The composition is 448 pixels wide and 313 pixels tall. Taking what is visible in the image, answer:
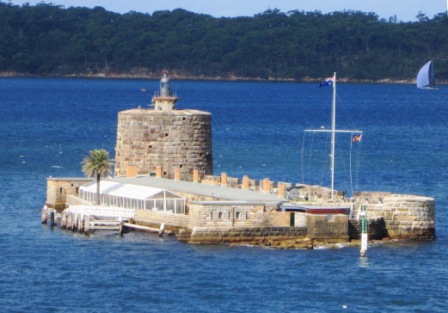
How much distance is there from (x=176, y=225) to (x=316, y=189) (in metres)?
5.44

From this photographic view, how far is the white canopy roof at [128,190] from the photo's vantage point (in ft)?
187

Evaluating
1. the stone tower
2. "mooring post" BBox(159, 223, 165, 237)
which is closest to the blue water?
"mooring post" BBox(159, 223, 165, 237)

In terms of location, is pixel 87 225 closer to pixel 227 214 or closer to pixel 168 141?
pixel 227 214

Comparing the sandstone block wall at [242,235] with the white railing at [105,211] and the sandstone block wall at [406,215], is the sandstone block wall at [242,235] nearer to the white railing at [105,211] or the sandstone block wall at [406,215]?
the sandstone block wall at [406,215]

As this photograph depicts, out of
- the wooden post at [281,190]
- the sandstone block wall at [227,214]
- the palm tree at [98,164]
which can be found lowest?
the sandstone block wall at [227,214]

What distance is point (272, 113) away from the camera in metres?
157

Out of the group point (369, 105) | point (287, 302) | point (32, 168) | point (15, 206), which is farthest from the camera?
point (369, 105)

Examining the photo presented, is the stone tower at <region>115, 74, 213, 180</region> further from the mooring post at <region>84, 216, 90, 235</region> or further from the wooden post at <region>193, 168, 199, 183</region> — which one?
the mooring post at <region>84, 216, 90, 235</region>

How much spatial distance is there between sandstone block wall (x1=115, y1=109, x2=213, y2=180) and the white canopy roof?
7.94 ft

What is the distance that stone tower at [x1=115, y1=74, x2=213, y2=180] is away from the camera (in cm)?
6284

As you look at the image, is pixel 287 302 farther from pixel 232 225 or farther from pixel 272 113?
pixel 272 113

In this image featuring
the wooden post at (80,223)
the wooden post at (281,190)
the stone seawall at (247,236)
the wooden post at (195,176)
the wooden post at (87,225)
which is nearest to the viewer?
the stone seawall at (247,236)

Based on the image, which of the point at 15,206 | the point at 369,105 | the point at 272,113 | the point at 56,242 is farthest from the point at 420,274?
the point at 369,105

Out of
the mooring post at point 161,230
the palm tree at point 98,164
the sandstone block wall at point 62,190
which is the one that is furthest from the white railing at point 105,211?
the sandstone block wall at point 62,190
